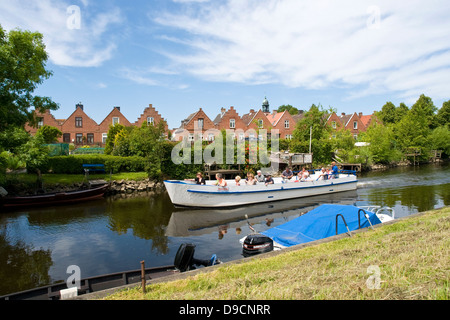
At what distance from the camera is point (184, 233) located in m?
14.5

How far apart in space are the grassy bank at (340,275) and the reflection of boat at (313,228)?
5.62ft

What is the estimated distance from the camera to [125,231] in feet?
48.7

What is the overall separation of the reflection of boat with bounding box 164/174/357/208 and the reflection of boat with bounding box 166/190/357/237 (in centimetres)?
41

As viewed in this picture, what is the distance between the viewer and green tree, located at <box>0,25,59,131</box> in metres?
20.4

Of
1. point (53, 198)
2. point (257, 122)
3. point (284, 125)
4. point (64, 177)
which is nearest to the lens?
point (53, 198)

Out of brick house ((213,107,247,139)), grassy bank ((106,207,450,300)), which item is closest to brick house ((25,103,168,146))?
brick house ((213,107,247,139))

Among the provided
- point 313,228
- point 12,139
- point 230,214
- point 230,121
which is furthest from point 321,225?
point 230,121

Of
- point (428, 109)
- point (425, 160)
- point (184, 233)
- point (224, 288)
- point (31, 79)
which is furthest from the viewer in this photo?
point (428, 109)

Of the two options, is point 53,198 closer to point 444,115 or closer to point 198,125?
point 198,125

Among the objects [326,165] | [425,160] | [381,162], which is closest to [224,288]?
[326,165]

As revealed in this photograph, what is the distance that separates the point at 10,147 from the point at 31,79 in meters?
5.42

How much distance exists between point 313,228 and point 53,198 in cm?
1838

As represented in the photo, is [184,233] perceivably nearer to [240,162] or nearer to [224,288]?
[224,288]

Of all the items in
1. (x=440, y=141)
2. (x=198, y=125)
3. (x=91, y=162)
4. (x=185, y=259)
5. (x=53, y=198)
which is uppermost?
(x=198, y=125)
